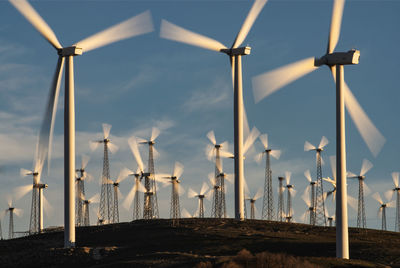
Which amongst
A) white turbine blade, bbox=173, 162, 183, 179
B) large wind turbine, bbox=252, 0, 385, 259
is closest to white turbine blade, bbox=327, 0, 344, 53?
large wind turbine, bbox=252, 0, 385, 259

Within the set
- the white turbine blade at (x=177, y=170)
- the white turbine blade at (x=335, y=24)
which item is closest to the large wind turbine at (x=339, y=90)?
the white turbine blade at (x=335, y=24)

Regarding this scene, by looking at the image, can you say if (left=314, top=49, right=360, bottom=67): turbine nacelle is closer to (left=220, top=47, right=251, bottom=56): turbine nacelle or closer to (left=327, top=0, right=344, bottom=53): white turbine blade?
(left=327, top=0, right=344, bottom=53): white turbine blade

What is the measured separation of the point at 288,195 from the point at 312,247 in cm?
9334

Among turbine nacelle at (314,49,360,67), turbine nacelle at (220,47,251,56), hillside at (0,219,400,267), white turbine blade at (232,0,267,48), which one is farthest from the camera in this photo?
turbine nacelle at (220,47,251,56)

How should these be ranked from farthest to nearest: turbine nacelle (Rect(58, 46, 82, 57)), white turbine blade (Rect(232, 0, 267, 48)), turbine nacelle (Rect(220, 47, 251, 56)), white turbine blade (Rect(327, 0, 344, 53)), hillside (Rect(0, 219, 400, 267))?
turbine nacelle (Rect(220, 47, 251, 56)) → white turbine blade (Rect(232, 0, 267, 48)) → turbine nacelle (Rect(58, 46, 82, 57)) → white turbine blade (Rect(327, 0, 344, 53)) → hillside (Rect(0, 219, 400, 267))

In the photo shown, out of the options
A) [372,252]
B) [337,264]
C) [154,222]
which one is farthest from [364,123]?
[154,222]

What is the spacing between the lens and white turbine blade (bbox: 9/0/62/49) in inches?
3659

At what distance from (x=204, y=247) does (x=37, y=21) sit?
34.1 meters

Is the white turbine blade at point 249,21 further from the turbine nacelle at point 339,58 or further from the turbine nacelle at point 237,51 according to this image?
the turbine nacelle at point 339,58

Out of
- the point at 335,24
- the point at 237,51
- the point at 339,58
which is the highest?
the point at 237,51

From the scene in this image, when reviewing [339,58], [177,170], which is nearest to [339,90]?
[339,58]

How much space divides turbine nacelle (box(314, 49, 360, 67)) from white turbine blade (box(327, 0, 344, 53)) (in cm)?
156

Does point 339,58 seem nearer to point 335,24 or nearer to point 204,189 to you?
point 335,24

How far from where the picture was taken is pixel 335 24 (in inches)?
3406
